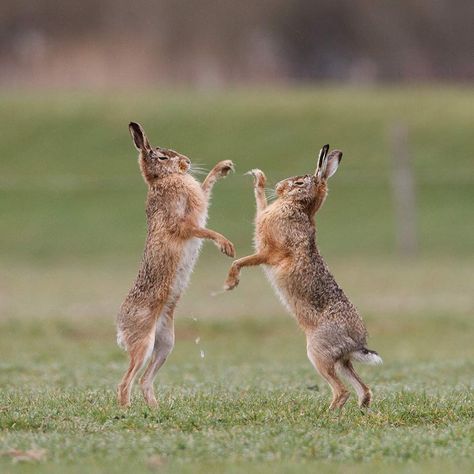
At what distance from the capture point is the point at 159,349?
30.9ft

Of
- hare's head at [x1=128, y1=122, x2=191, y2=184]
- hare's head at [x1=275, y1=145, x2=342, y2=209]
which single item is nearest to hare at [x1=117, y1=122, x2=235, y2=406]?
hare's head at [x1=128, y1=122, x2=191, y2=184]

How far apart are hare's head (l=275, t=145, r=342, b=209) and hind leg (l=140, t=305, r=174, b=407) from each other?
1.38 meters

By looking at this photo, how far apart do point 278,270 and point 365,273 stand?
1461 cm

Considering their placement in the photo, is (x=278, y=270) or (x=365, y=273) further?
(x=365, y=273)

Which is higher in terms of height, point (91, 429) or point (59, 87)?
point (59, 87)

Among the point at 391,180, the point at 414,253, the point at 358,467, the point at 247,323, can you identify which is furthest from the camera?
the point at 391,180

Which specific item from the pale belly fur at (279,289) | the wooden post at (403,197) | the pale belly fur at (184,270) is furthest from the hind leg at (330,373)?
the wooden post at (403,197)

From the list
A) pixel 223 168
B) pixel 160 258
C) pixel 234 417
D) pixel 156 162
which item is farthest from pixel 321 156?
pixel 234 417

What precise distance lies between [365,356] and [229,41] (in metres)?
37.6

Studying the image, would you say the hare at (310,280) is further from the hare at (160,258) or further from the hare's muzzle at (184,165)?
the hare's muzzle at (184,165)

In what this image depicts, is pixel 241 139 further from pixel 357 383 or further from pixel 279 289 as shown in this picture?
pixel 357 383

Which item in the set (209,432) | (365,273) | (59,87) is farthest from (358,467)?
(59,87)

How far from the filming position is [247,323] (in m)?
18.5

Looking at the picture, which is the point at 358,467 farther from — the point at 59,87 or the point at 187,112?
the point at 59,87
